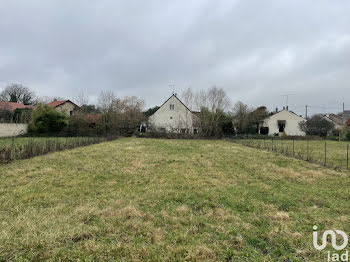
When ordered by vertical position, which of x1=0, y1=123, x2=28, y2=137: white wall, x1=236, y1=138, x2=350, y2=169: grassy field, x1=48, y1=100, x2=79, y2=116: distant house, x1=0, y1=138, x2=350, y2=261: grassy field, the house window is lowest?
x1=0, y1=138, x2=350, y2=261: grassy field

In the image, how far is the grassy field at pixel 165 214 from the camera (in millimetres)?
2297

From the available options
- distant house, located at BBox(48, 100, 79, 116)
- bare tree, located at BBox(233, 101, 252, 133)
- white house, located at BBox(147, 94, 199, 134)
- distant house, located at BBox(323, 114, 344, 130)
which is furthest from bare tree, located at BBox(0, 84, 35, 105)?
distant house, located at BBox(323, 114, 344, 130)

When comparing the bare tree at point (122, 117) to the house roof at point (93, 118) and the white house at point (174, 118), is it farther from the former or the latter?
the white house at point (174, 118)

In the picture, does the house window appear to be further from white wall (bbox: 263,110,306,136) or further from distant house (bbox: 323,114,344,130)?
distant house (bbox: 323,114,344,130)

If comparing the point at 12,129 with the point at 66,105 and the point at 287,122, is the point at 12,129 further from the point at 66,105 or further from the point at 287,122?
the point at 287,122

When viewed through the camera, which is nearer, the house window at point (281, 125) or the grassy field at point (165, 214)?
the grassy field at point (165, 214)

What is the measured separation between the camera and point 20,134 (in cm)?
2320

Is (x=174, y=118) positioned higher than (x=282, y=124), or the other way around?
(x=174, y=118)

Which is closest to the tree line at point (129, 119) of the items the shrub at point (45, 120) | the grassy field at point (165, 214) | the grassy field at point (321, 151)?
the shrub at point (45, 120)

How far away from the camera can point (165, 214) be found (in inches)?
132

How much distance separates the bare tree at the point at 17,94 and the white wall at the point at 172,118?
30115mm

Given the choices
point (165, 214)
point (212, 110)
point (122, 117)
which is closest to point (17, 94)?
point (122, 117)

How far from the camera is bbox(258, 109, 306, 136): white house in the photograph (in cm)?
3108

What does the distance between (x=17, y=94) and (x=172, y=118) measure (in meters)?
34.1
